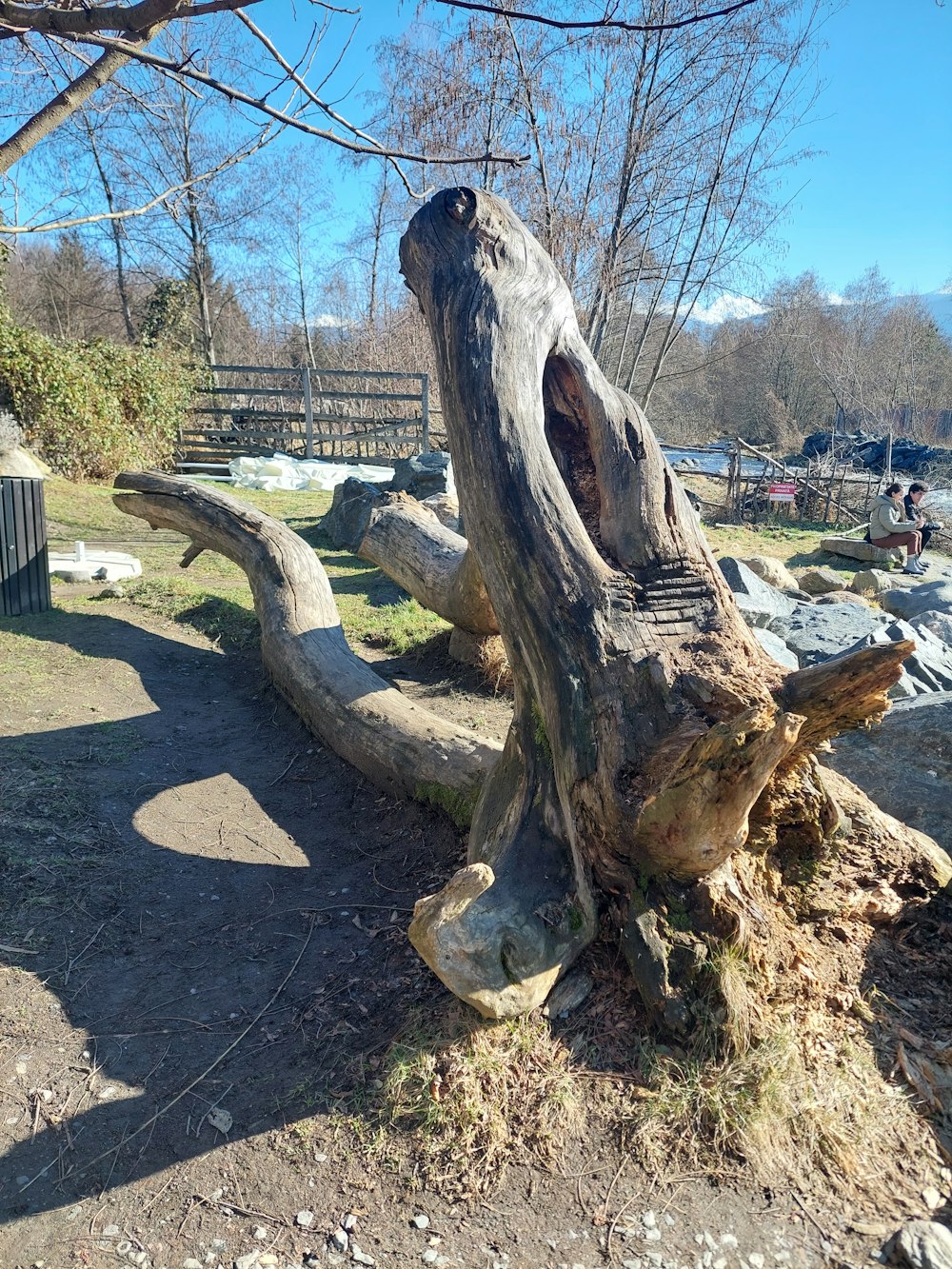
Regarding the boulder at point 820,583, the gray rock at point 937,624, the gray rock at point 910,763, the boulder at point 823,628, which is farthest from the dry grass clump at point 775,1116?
the boulder at point 820,583

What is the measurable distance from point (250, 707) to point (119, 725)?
2.76 ft

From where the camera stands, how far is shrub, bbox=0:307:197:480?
12094 mm

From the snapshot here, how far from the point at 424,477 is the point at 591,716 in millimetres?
9075

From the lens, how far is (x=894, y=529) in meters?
12.2

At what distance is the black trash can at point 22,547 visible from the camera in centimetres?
658

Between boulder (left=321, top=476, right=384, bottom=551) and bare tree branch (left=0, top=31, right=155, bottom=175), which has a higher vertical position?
bare tree branch (left=0, top=31, right=155, bottom=175)

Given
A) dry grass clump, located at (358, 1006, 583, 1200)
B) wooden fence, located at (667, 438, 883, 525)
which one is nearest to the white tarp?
wooden fence, located at (667, 438, 883, 525)

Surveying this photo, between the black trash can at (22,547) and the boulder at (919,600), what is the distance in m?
8.14

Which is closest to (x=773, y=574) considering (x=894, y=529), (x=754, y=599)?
(x=754, y=599)

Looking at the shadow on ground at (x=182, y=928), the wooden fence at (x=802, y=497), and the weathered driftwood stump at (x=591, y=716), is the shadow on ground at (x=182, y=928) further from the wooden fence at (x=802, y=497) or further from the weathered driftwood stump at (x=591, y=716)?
the wooden fence at (x=802, y=497)

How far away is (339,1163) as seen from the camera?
7.14 feet

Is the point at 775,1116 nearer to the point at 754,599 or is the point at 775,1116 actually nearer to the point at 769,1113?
the point at 769,1113

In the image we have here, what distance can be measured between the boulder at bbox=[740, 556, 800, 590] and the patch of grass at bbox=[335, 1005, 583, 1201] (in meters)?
7.97

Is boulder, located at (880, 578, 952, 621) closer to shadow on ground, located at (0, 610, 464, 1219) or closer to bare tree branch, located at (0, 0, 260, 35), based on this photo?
shadow on ground, located at (0, 610, 464, 1219)
